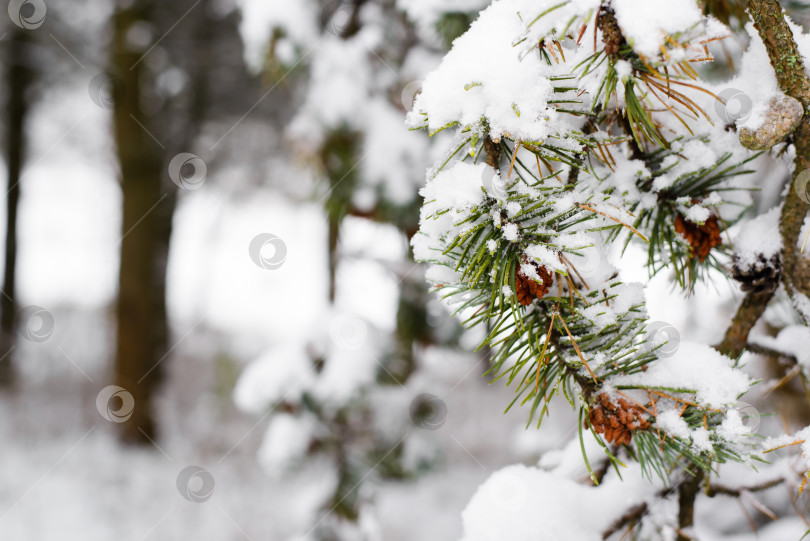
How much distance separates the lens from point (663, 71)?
20.6 inches

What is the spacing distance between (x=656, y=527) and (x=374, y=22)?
2.36m

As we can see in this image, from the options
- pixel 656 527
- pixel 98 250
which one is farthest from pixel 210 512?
pixel 98 250

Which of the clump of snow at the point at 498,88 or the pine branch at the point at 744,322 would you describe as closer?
the clump of snow at the point at 498,88

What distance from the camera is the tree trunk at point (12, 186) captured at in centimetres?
577

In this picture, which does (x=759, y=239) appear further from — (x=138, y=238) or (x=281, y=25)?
(x=138, y=238)

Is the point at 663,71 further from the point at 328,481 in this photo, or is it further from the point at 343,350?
the point at 328,481

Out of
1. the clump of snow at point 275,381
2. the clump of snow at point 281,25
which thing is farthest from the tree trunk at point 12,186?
the clump of snow at point 275,381

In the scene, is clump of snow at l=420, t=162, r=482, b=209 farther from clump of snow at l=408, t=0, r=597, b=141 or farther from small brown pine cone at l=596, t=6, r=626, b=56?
small brown pine cone at l=596, t=6, r=626, b=56

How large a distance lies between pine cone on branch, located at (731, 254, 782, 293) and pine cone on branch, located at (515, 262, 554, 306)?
0.34 m

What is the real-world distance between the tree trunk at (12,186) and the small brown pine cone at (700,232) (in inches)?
267

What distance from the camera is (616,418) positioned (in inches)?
22.3

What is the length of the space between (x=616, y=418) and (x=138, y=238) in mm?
4925

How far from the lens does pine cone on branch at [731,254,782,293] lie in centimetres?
70

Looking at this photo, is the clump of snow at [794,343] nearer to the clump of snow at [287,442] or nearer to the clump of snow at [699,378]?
the clump of snow at [699,378]
